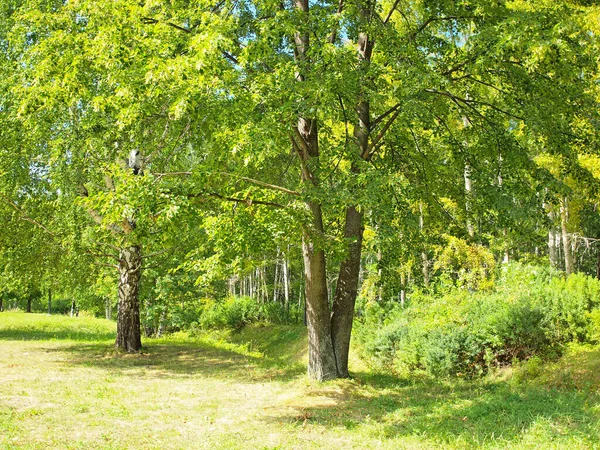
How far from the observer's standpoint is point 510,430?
6859 millimetres

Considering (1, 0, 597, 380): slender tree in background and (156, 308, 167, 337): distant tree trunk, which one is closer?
(1, 0, 597, 380): slender tree in background

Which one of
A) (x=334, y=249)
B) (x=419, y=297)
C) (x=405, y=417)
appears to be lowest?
(x=405, y=417)

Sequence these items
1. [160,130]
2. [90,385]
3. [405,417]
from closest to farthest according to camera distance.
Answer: [405,417] → [90,385] → [160,130]

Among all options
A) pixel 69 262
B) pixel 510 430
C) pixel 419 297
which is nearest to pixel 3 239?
pixel 69 262

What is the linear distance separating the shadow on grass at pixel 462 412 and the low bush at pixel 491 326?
2.54 feet

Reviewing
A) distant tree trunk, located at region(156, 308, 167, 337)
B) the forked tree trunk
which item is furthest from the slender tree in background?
distant tree trunk, located at region(156, 308, 167, 337)

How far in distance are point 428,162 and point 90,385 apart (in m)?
8.95

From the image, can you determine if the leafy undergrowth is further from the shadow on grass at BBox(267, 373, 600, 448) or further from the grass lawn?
the shadow on grass at BBox(267, 373, 600, 448)

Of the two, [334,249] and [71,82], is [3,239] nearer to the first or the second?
[71,82]

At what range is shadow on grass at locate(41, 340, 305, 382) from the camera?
13.1 meters

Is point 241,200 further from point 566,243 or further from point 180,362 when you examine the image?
point 566,243

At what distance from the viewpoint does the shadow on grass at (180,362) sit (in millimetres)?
13055

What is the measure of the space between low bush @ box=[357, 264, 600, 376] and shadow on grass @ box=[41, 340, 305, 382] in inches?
103

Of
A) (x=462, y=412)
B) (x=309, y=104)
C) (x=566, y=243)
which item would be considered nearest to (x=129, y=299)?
(x=309, y=104)
